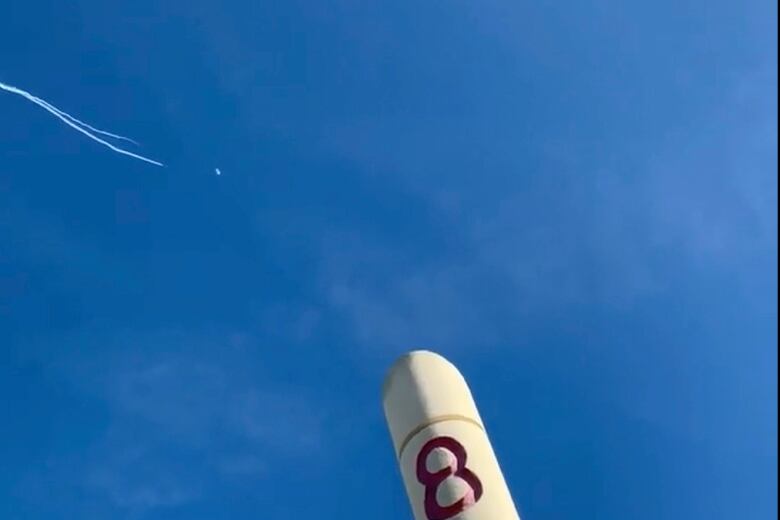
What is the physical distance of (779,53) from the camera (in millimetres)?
20562

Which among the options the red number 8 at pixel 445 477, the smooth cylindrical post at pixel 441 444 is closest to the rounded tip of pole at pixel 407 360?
the smooth cylindrical post at pixel 441 444

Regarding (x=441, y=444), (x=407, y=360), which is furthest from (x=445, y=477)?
(x=407, y=360)

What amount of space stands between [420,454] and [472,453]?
216cm

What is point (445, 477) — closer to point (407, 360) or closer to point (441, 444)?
point (441, 444)

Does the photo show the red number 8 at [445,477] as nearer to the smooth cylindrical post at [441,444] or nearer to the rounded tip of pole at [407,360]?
the smooth cylindrical post at [441,444]

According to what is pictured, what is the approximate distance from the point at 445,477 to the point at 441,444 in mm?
1682

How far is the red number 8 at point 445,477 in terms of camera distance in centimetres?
3353

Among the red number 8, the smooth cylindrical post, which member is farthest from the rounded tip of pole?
the red number 8

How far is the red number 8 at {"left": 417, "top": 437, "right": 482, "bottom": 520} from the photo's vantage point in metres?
33.5

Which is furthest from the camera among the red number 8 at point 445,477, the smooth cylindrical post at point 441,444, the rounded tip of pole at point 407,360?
the rounded tip of pole at point 407,360

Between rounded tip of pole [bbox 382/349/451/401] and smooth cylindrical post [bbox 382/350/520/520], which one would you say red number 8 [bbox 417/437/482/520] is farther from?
rounded tip of pole [bbox 382/349/451/401]

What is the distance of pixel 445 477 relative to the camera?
34.6 m

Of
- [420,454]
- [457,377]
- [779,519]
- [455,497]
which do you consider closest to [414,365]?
[457,377]

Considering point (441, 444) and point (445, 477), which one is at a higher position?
point (441, 444)
